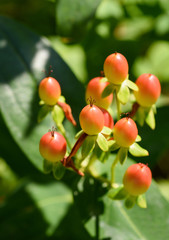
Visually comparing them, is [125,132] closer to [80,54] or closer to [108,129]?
[108,129]

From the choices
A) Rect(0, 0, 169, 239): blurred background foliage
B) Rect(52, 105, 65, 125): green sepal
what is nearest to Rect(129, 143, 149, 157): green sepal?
Rect(52, 105, 65, 125): green sepal

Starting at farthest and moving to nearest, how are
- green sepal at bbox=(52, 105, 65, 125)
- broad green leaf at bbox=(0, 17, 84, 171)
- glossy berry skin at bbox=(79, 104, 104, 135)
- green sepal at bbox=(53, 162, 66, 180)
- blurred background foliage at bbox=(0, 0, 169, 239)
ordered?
blurred background foliage at bbox=(0, 0, 169, 239)
broad green leaf at bbox=(0, 17, 84, 171)
green sepal at bbox=(52, 105, 65, 125)
green sepal at bbox=(53, 162, 66, 180)
glossy berry skin at bbox=(79, 104, 104, 135)

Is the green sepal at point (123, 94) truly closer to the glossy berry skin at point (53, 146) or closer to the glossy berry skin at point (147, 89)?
the glossy berry skin at point (147, 89)

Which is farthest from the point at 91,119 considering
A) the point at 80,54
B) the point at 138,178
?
the point at 80,54

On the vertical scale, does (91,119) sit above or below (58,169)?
above

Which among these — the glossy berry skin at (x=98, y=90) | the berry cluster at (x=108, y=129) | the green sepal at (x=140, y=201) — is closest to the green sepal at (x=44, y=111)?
the berry cluster at (x=108, y=129)

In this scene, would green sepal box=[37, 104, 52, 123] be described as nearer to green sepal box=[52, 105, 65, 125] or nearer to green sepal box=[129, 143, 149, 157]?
green sepal box=[52, 105, 65, 125]
